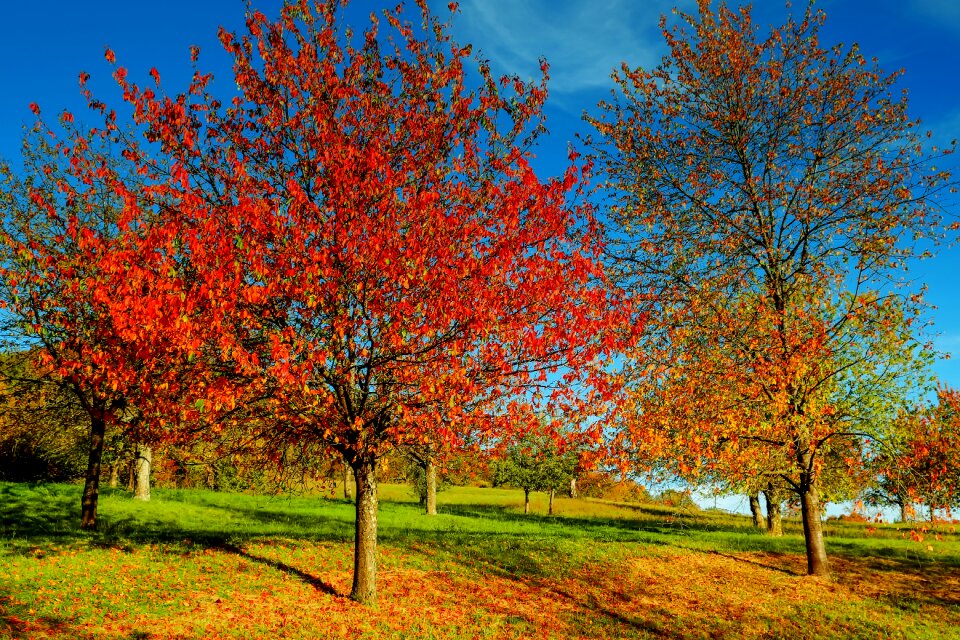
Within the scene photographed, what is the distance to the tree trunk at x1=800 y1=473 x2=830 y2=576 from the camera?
1833 cm

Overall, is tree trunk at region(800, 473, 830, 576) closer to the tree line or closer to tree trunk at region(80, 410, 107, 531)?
the tree line

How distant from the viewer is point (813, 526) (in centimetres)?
1844

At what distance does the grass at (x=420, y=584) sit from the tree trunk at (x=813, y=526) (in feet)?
1.78

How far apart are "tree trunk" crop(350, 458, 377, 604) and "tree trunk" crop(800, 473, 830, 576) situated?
46.7 ft

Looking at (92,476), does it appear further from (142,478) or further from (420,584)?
(420,584)

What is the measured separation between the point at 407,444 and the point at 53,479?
37955 mm

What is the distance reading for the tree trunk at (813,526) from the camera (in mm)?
18328

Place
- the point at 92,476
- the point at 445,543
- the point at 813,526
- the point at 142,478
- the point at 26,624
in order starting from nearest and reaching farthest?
A: the point at 26,624, the point at 92,476, the point at 813,526, the point at 445,543, the point at 142,478

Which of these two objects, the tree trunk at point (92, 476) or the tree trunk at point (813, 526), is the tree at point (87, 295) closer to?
the tree trunk at point (92, 476)

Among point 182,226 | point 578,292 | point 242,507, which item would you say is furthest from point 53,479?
point 578,292

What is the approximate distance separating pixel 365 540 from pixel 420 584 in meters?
3.14

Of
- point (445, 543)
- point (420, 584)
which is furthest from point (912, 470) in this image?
point (445, 543)

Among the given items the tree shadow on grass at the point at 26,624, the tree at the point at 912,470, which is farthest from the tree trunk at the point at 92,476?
the tree at the point at 912,470

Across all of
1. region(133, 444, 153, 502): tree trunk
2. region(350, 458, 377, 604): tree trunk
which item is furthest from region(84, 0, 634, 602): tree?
region(133, 444, 153, 502): tree trunk
